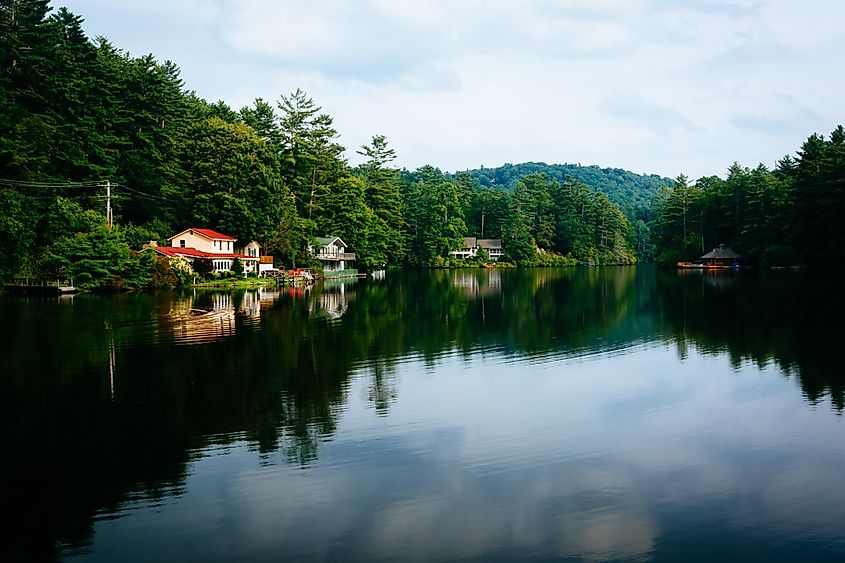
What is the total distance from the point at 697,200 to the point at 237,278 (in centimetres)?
8312

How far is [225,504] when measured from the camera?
9312 mm

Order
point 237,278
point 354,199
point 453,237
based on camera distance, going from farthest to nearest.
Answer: point 453,237 → point 354,199 → point 237,278

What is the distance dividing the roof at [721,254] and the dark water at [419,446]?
76.2 metres

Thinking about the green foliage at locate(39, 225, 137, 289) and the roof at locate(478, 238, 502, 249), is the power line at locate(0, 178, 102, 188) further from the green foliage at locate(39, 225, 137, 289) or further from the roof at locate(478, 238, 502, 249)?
the roof at locate(478, 238, 502, 249)

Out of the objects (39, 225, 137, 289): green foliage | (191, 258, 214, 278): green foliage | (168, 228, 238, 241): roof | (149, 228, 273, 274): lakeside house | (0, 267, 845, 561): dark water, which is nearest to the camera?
(0, 267, 845, 561): dark water

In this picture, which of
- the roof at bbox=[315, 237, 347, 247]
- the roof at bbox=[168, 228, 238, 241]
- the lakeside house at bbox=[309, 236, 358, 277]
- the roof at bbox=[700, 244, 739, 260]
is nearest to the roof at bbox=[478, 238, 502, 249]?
the roof at bbox=[700, 244, 739, 260]

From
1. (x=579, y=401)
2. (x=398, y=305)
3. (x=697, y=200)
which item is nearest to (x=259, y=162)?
(x=398, y=305)

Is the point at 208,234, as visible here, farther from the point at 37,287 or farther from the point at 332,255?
the point at 332,255

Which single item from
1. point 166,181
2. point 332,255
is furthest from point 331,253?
point 166,181

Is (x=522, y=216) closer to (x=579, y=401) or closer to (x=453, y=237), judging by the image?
(x=453, y=237)

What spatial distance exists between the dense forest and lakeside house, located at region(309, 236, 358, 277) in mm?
1787

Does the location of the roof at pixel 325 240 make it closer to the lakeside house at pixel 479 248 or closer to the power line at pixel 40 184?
the power line at pixel 40 184

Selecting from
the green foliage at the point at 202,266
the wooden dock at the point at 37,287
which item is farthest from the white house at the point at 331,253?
the wooden dock at the point at 37,287

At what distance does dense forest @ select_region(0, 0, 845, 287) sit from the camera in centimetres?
4444
